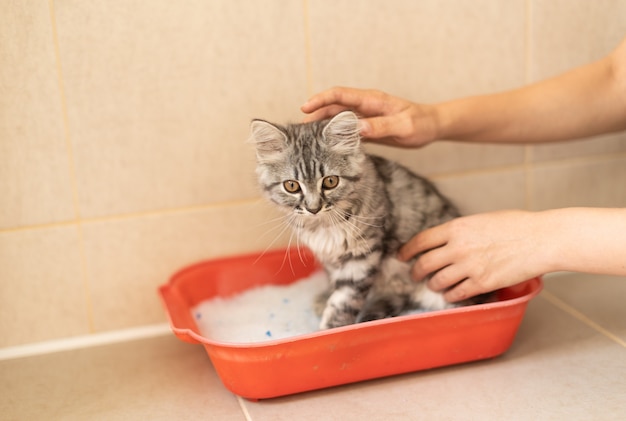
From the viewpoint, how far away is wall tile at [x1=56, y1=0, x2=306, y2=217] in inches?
62.1

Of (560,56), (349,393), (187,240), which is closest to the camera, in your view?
(349,393)

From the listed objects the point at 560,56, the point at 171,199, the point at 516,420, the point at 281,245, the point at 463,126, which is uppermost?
the point at 560,56

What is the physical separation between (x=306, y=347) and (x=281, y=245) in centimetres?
54

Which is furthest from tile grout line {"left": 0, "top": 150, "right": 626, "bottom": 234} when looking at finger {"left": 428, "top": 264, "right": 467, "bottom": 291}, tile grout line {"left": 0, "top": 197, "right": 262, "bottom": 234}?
finger {"left": 428, "top": 264, "right": 467, "bottom": 291}

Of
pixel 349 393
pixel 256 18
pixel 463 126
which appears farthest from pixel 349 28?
pixel 349 393

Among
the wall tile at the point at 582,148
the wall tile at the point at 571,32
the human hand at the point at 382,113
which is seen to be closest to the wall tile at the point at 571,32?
the wall tile at the point at 571,32

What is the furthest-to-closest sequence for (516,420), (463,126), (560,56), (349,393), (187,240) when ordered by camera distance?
(560,56), (187,240), (463,126), (349,393), (516,420)

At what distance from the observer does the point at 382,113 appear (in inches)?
61.3

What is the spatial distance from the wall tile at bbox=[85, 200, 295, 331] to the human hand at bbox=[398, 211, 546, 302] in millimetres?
404

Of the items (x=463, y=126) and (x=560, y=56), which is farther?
(x=560, y=56)

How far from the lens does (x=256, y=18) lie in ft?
5.39

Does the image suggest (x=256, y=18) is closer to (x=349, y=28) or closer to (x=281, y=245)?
(x=349, y=28)

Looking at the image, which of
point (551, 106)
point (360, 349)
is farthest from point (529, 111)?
point (360, 349)

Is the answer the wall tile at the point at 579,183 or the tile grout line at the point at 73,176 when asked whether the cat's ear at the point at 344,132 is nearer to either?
the tile grout line at the point at 73,176
